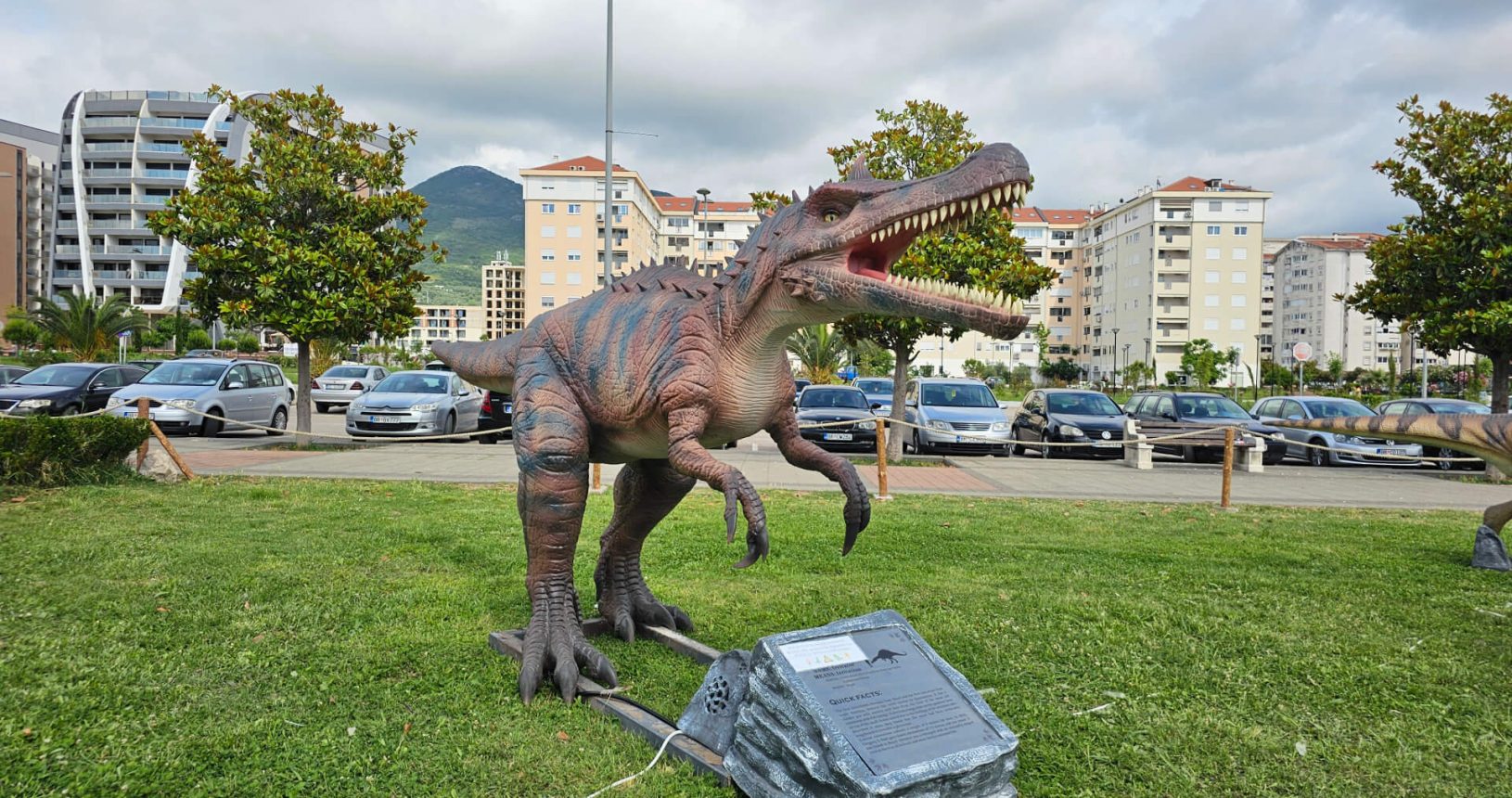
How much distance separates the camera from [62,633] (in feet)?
12.8

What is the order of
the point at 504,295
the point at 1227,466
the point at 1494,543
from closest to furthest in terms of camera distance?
the point at 1494,543 < the point at 1227,466 < the point at 504,295

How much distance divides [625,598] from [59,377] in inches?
610

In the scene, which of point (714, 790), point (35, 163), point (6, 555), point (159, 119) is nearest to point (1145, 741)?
point (714, 790)

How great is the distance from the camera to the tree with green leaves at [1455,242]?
1084cm

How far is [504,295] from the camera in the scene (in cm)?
6844

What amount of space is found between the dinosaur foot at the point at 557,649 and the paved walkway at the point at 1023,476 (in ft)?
21.8

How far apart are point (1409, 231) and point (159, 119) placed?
2857 inches

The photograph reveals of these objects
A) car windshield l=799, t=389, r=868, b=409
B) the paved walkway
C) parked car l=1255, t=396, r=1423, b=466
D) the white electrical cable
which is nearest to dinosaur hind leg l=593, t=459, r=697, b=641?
the white electrical cable

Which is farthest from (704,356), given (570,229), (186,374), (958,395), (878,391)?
(570,229)

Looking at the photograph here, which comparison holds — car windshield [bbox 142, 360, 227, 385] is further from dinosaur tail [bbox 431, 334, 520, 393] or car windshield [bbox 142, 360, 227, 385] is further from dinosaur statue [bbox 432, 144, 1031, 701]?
dinosaur statue [bbox 432, 144, 1031, 701]

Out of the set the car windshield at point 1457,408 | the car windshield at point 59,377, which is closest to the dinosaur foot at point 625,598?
the car windshield at point 1457,408

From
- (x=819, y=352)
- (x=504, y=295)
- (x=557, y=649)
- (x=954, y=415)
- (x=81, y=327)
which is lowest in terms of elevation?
(x=557, y=649)

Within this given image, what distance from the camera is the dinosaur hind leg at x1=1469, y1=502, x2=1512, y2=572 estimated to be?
5973mm

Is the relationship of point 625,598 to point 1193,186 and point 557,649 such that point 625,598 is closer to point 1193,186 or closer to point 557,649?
point 557,649
